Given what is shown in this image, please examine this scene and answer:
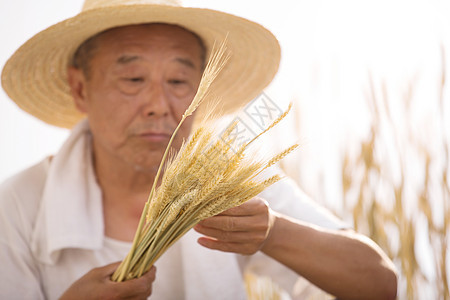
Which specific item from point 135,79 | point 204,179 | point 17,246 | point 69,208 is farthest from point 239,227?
point 17,246

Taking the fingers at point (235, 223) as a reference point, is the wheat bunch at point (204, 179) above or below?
above

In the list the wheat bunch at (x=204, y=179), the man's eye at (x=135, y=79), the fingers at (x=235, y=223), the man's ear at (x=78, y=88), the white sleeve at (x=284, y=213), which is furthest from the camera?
the man's ear at (x=78, y=88)

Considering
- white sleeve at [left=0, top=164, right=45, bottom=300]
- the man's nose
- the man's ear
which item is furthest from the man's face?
white sleeve at [left=0, top=164, right=45, bottom=300]

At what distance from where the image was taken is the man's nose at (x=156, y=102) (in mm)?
1644

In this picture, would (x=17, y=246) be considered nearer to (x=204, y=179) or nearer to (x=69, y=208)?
(x=69, y=208)

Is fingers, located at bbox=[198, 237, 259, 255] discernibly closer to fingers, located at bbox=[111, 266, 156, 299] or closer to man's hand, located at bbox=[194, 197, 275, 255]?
man's hand, located at bbox=[194, 197, 275, 255]

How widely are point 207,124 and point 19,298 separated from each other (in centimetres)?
108

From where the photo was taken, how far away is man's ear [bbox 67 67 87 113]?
78.1 inches

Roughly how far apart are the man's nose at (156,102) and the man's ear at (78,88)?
16.2 inches

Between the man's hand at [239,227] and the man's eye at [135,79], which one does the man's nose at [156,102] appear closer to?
the man's eye at [135,79]

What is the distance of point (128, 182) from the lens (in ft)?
6.45

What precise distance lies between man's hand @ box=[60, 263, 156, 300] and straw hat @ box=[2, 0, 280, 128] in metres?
0.58

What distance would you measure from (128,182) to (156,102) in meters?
0.44

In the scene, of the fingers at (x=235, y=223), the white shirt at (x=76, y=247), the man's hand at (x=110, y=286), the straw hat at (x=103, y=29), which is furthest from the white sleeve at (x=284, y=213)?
the man's hand at (x=110, y=286)
